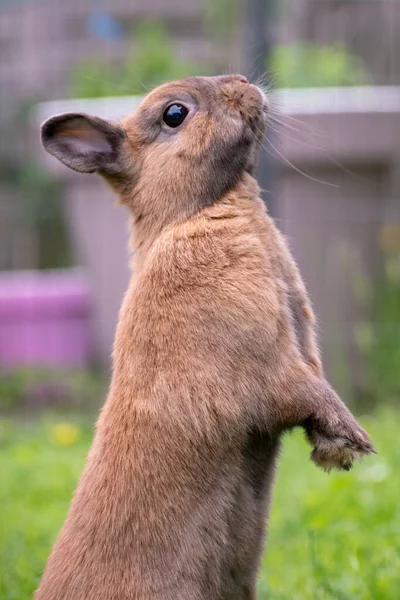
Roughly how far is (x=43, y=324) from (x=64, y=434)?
8.47 feet

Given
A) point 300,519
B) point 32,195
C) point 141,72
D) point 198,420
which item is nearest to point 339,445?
point 198,420

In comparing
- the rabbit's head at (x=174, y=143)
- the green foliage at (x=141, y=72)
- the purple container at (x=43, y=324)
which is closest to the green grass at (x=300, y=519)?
the rabbit's head at (x=174, y=143)

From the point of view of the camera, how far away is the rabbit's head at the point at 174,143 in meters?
3.41

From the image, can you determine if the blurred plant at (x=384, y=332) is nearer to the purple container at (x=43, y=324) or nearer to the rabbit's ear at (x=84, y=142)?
the purple container at (x=43, y=324)

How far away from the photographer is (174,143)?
3.48 m

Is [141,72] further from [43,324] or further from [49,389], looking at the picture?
[49,389]

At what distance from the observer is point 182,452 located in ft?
9.75

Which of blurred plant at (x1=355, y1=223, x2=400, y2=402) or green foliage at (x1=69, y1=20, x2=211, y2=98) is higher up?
green foliage at (x1=69, y1=20, x2=211, y2=98)

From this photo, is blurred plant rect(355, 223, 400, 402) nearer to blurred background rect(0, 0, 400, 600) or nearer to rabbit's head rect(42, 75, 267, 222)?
blurred background rect(0, 0, 400, 600)

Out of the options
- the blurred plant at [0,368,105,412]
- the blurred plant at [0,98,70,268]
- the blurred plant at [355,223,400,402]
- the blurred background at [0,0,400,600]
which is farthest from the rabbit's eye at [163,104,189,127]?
the blurred plant at [0,98,70,268]

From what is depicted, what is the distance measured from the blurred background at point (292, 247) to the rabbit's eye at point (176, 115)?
484 millimetres

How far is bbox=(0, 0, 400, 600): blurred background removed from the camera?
4.68 meters

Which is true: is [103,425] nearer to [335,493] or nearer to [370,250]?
[335,493]

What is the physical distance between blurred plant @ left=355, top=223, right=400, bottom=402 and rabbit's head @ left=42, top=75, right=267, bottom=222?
4.94m
